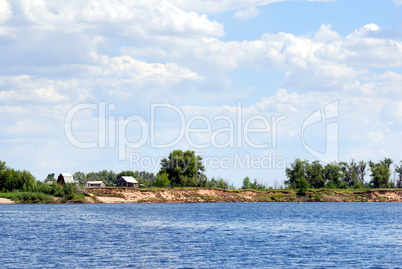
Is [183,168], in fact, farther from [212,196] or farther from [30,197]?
[30,197]

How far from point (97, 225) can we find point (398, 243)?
41.1 metres

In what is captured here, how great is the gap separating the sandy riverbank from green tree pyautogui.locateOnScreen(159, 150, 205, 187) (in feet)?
40.7

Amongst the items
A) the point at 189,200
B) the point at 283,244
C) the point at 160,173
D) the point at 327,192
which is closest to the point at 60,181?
the point at 160,173

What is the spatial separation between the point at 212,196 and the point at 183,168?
59.0ft

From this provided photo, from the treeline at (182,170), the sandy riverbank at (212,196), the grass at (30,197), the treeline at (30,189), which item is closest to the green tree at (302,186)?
the sandy riverbank at (212,196)

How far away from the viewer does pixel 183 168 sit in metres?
192

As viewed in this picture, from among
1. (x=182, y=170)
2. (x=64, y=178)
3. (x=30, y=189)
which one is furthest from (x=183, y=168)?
(x=30, y=189)

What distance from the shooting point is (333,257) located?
46.5m

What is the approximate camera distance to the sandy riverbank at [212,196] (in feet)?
517

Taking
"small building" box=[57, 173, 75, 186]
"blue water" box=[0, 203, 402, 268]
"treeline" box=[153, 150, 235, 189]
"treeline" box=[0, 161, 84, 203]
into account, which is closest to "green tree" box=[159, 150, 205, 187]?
"treeline" box=[153, 150, 235, 189]

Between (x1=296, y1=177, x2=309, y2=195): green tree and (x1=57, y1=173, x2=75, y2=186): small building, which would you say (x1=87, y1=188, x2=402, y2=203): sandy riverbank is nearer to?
(x1=296, y1=177, x2=309, y2=195): green tree

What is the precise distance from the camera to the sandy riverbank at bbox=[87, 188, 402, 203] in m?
158

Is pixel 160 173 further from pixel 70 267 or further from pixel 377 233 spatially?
pixel 70 267

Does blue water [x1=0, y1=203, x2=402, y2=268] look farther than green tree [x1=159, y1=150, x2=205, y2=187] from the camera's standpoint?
No
